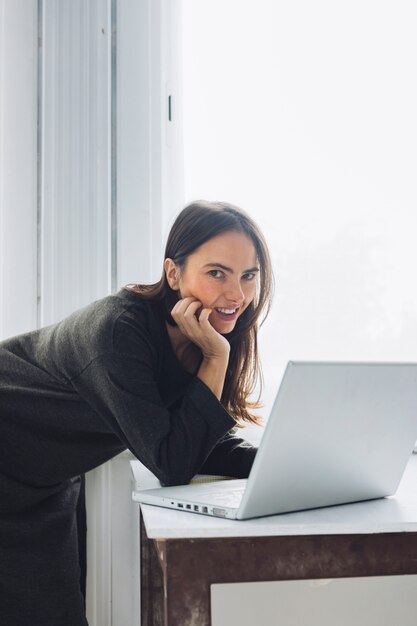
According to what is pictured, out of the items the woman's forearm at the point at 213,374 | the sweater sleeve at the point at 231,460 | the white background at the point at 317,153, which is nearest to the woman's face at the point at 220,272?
the woman's forearm at the point at 213,374

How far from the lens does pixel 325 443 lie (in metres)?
0.93

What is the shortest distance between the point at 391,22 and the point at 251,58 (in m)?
0.40

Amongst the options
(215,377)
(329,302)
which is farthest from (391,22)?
(215,377)

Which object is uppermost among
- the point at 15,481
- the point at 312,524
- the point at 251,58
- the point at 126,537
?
the point at 251,58

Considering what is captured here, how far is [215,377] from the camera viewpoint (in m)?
1.24

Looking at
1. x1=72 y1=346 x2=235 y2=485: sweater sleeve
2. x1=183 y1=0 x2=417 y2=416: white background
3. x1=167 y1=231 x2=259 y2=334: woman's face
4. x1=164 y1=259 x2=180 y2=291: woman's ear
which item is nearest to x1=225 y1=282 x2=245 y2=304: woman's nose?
x1=167 y1=231 x2=259 y2=334: woman's face

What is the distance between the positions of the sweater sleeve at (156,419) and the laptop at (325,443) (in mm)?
77

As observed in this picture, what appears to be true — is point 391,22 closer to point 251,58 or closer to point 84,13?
point 251,58

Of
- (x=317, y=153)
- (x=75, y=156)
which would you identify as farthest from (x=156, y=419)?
(x=317, y=153)

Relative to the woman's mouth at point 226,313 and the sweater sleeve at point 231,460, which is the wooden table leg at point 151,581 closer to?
the sweater sleeve at point 231,460

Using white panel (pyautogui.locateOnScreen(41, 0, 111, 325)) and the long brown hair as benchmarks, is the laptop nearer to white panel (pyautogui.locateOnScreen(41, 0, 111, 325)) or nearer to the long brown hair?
the long brown hair

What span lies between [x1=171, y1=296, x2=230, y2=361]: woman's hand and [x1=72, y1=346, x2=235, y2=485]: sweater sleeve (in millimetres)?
Result: 106

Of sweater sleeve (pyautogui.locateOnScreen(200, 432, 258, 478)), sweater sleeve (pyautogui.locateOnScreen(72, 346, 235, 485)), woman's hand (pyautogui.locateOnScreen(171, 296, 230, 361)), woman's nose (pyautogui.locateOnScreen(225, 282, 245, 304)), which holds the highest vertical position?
woman's nose (pyautogui.locateOnScreen(225, 282, 245, 304))

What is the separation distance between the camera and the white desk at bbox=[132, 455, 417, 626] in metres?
0.85
